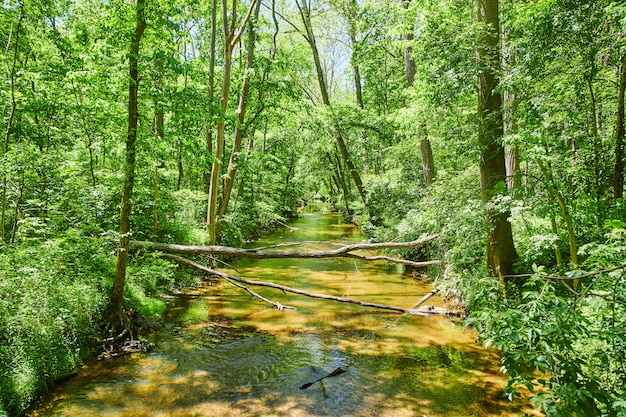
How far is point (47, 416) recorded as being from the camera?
4.65 meters

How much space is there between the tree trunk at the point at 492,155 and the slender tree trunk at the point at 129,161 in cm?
586

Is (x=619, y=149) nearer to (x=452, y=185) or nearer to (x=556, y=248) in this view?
(x=556, y=248)

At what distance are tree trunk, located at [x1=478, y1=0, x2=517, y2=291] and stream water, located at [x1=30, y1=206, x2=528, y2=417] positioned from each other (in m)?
1.73

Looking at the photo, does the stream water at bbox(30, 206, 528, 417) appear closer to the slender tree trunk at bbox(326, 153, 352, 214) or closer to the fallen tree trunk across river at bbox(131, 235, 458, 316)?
the fallen tree trunk across river at bbox(131, 235, 458, 316)

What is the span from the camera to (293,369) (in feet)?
20.2

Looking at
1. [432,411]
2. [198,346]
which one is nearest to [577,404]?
[432,411]

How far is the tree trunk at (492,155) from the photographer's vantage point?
6.77m

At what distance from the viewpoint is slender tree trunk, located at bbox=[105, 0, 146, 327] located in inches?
239

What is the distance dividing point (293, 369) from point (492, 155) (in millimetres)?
5136

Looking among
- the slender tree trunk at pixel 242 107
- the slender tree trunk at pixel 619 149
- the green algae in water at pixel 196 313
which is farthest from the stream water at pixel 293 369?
the slender tree trunk at pixel 242 107

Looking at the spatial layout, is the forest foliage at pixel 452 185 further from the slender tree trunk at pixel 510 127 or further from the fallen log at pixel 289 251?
the fallen log at pixel 289 251

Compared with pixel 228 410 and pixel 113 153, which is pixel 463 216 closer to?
pixel 228 410

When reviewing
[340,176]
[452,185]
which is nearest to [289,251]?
[452,185]

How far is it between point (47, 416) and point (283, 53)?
15374 millimetres
